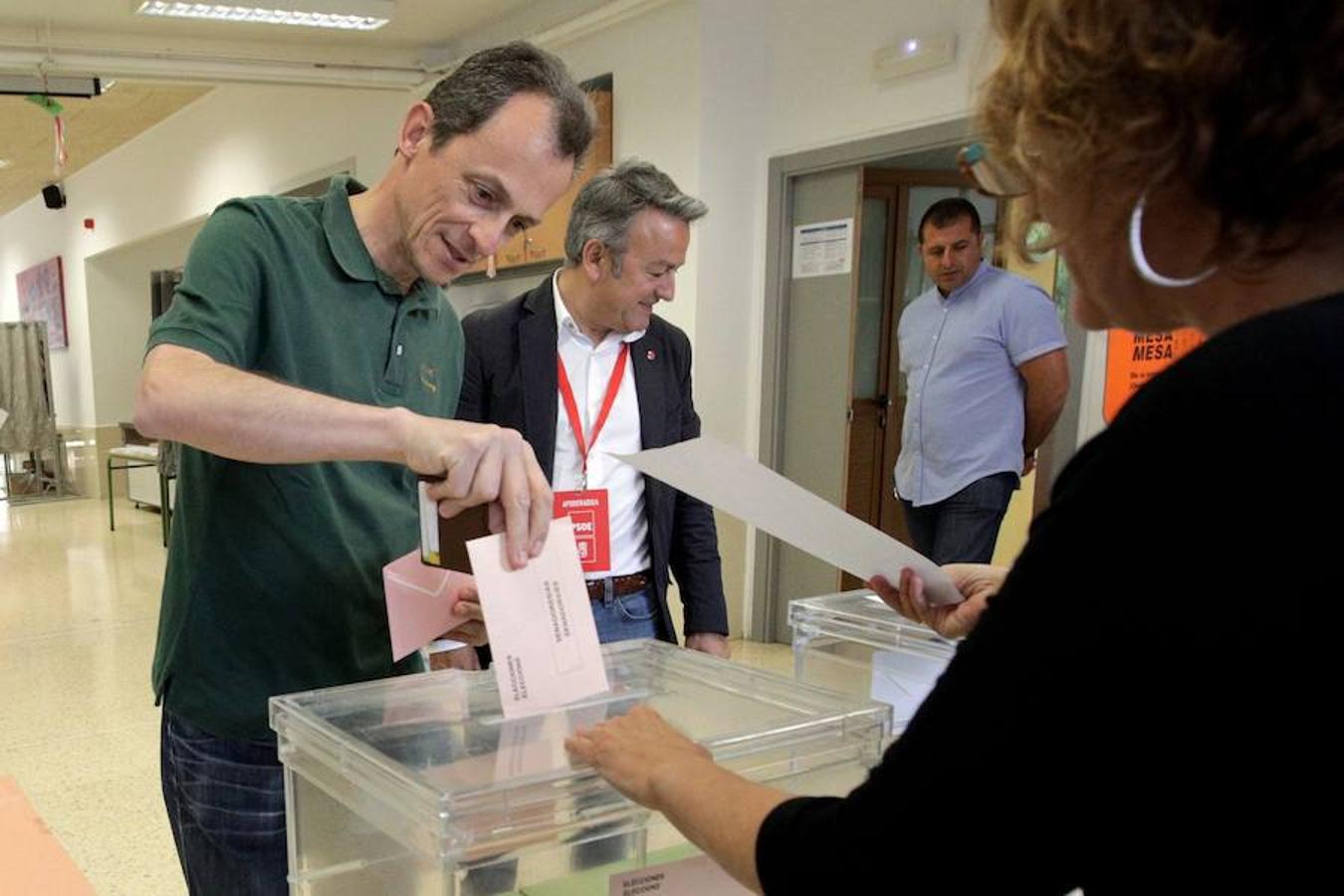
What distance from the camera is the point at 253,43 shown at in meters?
5.51

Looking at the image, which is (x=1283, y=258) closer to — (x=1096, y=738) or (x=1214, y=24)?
(x=1214, y=24)

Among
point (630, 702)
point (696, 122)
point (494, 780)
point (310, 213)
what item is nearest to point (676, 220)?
point (310, 213)

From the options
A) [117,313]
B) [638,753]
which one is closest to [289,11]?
[638,753]

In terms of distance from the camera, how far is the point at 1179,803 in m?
0.42

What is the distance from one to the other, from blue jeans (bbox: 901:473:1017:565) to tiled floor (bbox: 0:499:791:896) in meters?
1.14

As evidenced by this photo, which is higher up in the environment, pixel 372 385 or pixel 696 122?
pixel 696 122

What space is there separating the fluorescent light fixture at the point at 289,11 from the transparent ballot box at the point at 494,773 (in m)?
4.43

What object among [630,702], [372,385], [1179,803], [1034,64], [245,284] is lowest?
[630,702]

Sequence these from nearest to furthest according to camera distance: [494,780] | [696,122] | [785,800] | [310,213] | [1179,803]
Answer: [1179,803] < [785,800] < [494,780] < [310,213] < [696,122]

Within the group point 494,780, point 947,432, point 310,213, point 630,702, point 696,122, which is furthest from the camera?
point 696,122

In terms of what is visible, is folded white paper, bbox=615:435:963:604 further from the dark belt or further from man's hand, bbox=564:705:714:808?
the dark belt

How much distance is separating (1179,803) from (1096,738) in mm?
43

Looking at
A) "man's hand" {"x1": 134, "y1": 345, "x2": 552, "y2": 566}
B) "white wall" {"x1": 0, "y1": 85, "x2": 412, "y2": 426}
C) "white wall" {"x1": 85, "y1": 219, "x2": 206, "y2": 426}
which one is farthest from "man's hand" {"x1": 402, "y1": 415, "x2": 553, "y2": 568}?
"white wall" {"x1": 85, "y1": 219, "x2": 206, "y2": 426}

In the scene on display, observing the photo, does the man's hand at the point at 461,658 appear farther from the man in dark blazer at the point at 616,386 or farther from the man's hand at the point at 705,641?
the man's hand at the point at 705,641
